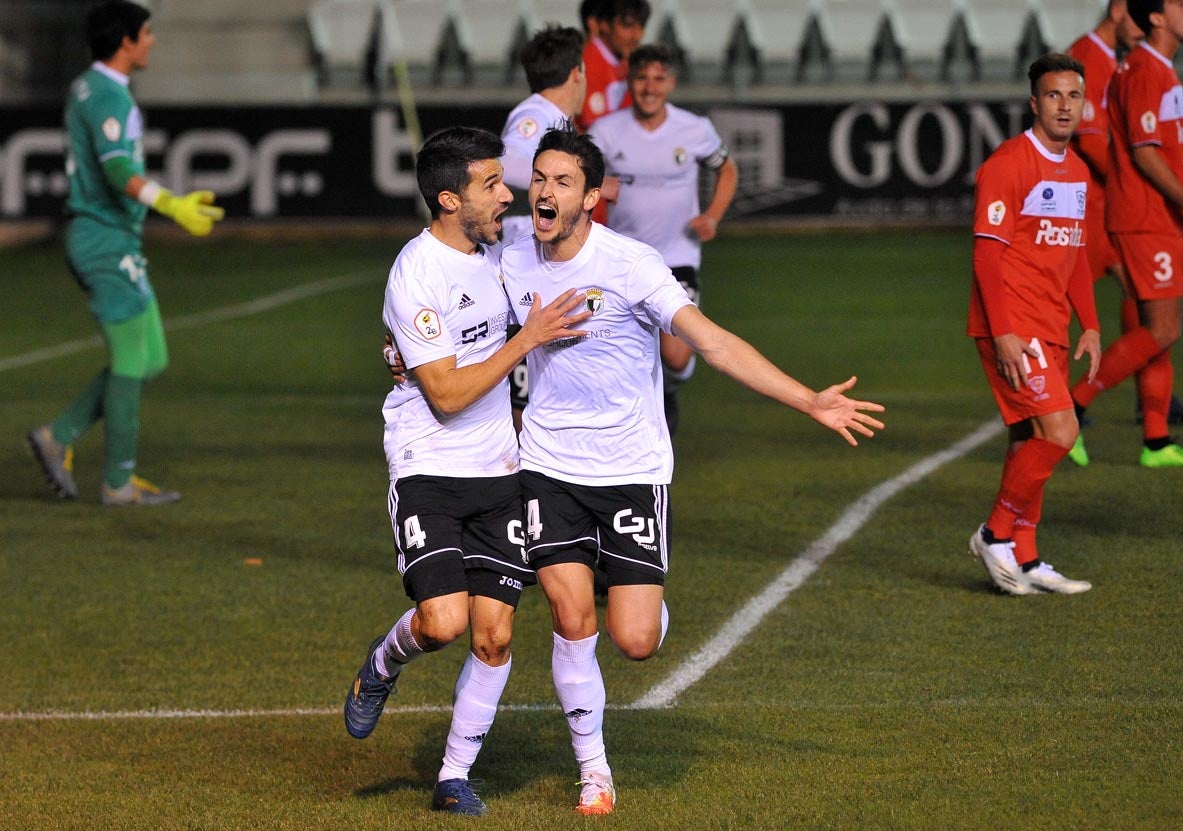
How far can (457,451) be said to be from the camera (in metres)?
5.20

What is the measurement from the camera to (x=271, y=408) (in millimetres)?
12867

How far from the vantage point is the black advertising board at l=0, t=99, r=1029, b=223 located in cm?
2494

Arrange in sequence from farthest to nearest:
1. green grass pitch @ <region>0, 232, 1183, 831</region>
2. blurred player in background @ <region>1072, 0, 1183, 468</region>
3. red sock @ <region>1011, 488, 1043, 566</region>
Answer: blurred player in background @ <region>1072, 0, 1183, 468</region> < red sock @ <region>1011, 488, 1043, 566</region> < green grass pitch @ <region>0, 232, 1183, 831</region>

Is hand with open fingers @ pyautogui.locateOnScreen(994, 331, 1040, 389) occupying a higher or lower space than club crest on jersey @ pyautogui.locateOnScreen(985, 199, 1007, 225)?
lower

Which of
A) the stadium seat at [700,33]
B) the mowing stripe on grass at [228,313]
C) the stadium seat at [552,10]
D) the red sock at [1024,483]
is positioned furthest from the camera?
the stadium seat at [552,10]

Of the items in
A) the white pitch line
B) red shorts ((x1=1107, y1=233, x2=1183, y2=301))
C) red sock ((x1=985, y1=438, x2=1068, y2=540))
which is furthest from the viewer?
red shorts ((x1=1107, y1=233, x2=1183, y2=301))

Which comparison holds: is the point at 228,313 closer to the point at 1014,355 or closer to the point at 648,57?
the point at 648,57

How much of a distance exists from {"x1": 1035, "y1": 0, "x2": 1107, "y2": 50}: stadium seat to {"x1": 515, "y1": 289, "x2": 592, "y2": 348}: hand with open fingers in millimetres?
25924

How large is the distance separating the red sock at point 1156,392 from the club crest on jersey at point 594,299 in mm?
5351

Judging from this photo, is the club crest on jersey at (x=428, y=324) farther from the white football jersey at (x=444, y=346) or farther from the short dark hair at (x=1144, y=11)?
the short dark hair at (x=1144, y=11)

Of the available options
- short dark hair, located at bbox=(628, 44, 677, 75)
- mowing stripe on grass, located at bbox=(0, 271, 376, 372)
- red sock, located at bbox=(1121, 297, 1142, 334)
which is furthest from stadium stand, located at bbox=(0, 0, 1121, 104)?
short dark hair, located at bbox=(628, 44, 677, 75)

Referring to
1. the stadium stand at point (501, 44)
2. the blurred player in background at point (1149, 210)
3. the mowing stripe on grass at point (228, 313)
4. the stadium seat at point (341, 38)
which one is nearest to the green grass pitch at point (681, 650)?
the blurred player in background at point (1149, 210)

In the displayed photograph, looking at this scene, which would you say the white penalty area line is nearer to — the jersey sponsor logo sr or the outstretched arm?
the outstretched arm

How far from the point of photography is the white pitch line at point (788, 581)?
629 cm
